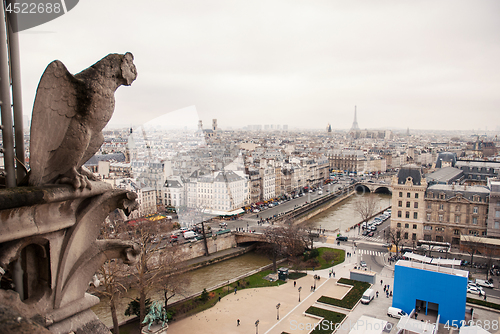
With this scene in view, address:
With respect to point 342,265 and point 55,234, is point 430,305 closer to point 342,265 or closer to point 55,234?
point 342,265

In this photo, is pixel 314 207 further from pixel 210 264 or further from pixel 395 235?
pixel 210 264

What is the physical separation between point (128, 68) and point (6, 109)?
2.05ft

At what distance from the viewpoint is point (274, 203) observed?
3806cm

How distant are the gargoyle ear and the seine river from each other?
42.6 feet

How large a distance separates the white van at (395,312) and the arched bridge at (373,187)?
117 feet

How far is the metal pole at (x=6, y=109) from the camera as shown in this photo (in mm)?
1840

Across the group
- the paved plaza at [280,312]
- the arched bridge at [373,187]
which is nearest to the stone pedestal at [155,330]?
the paved plaza at [280,312]

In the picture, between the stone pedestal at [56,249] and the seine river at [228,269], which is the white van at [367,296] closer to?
the seine river at [228,269]

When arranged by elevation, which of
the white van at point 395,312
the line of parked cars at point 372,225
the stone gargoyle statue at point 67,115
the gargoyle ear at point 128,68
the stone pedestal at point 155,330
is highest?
the gargoyle ear at point 128,68

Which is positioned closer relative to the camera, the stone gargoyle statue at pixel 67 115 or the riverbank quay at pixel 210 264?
the stone gargoyle statue at pixel 67 115

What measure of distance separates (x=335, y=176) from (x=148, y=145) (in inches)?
1552

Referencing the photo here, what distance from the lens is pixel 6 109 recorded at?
185 centimetres

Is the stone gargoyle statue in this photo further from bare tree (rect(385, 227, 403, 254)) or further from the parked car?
bare tree (rect(385, 227, 403, 254))

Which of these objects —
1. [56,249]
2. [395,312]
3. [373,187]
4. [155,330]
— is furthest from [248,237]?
[373,187]
